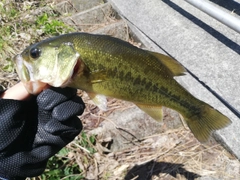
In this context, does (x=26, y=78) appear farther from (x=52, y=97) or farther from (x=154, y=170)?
(x=154, y=170)

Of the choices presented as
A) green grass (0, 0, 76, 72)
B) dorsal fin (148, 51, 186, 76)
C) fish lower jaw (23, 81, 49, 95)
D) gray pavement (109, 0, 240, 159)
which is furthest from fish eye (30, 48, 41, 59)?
green grass (0, 0, 76, 72)


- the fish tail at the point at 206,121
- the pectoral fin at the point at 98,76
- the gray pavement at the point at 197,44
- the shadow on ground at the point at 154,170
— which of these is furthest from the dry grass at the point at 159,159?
the pectoral fin at the point at 98,76

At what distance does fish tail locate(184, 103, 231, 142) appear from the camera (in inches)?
107

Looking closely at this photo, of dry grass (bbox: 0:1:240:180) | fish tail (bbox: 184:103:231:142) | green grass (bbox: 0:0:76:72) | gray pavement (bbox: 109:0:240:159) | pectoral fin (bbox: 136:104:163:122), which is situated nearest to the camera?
pectoral fin (bbox: 136:104:163:122)

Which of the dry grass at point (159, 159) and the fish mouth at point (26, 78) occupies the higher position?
the fish mouth at point (26, 78)

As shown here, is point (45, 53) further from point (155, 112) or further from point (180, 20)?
point (180, 20)

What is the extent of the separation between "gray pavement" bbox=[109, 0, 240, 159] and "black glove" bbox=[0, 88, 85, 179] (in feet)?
4.93

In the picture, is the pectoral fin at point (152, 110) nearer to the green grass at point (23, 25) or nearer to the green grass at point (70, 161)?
the green grass at point (70, 161)

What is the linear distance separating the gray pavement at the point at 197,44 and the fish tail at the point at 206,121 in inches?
29.0

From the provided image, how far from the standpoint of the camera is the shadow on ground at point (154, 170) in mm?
3502

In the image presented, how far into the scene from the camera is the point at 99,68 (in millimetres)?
2299

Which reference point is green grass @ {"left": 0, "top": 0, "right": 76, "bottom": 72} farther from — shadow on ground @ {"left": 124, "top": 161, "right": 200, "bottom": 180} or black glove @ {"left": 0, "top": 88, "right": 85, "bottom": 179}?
black glove @ {"left": 0, "top": 88, "right": 85, "bottom": 179}

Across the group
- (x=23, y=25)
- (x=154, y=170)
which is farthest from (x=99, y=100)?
(x=23, y=25)

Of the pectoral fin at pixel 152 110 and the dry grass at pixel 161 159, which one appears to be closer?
the pectoral fin at pixel 152 110
